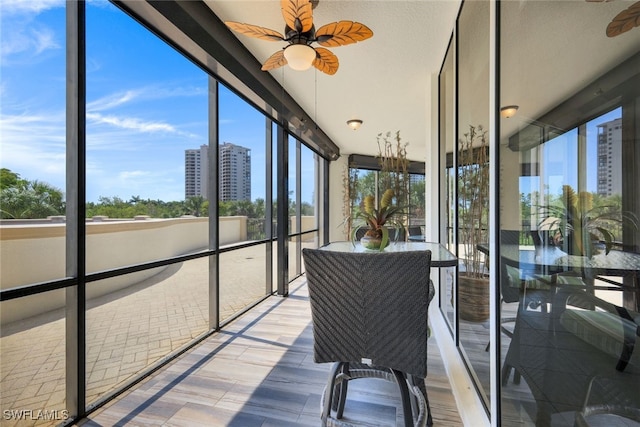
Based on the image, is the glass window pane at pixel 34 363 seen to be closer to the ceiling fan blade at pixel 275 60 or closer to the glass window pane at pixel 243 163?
the glass window pane at pixel 243 163

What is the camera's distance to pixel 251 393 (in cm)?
199

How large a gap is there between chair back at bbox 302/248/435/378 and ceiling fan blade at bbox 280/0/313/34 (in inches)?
58.7

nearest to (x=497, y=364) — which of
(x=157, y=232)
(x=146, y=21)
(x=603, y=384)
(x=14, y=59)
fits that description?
(x=603, y=384)

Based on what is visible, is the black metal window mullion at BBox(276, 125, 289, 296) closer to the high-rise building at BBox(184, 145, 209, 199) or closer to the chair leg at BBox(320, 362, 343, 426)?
the high-rise building at BBox(184, 145, 209, 199)

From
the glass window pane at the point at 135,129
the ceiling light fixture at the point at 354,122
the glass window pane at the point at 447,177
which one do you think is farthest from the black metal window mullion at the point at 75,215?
the ceiling light fixture at the point at 354,122

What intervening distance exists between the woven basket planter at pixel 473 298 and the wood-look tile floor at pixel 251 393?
0.54 metres

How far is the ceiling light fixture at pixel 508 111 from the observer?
1246 millimetres

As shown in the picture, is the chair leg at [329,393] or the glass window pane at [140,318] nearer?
the chair leg at [329,393]

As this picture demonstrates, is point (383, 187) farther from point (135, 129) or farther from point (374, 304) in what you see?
point (374, 304)

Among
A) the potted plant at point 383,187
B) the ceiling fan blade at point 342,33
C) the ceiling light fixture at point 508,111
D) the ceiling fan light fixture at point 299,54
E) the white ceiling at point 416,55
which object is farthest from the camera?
the potted plant at point 383,187

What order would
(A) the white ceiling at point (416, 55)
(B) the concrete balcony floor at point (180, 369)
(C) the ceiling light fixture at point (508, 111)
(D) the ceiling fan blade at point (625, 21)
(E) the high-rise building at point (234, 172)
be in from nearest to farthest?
(D) the ceiling fan blade at point (625, 21) → (A) the white ceiling at point (416, 55) → (C) the ceiling light fixture at point (508, 111) → (B) the concrete balcony floor at point (180, 369) → (E) the high-rise building at point (234, 172)

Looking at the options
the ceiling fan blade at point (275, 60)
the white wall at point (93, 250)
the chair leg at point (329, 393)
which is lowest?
the chair leg at point (329, 393)

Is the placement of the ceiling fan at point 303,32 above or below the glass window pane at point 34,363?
above

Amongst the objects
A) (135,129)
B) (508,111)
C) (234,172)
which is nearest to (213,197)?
(234,172)
